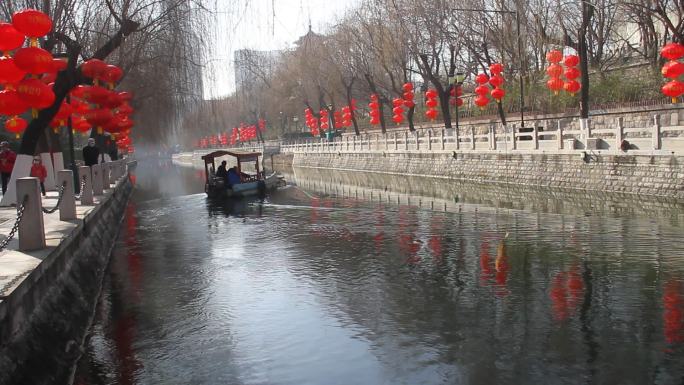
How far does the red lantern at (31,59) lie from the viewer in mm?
11375

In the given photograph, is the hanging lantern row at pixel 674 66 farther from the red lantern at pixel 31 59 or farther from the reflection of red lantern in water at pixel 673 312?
the red lantern at pixel 31 59

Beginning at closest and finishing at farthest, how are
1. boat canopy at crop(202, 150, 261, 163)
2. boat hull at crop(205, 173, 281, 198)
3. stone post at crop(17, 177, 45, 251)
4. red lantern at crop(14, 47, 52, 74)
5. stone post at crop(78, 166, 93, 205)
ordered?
stone post at crop(17, 177, 45, 251) → red lantern at crop(14, 47, 52, 74) → stone post at crop(78, 166, 93, 205) → boat hull at crop(205, 173, 281, 198) → boat canopy at crop(202, 150, 261, 163)

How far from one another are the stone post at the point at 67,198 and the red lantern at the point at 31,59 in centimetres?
181

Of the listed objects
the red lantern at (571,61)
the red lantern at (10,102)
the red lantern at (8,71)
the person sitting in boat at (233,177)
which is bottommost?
the person sitting in boat at (233,177)

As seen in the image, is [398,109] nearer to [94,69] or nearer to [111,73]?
[111,73]

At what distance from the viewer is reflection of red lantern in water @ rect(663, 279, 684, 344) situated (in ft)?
23.2

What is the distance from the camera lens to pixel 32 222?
26.6 ft

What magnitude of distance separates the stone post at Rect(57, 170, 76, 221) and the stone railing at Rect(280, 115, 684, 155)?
13.7 m

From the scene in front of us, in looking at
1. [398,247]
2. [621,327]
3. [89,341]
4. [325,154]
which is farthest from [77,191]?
[325,154]

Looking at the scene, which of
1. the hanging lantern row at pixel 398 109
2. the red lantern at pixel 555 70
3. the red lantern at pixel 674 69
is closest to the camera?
the red lantern at pixel 674 69

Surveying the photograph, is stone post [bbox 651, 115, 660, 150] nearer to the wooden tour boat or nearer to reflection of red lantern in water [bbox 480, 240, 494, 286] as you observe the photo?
reflection of red lantern in water [bbox 480, 240, 494, 286]

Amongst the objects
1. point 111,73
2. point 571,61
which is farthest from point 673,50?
point 111,73

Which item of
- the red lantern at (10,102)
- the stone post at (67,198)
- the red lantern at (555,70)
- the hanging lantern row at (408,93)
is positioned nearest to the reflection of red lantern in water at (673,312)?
the stone post at (67,198)

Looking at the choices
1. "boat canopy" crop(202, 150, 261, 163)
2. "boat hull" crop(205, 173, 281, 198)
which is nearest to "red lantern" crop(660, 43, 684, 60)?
"boat hull" crop(205, 173, 281, 198)
